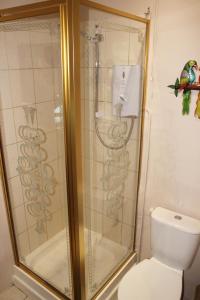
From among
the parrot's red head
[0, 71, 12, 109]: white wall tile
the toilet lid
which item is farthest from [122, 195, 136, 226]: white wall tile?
[0, 71, 12, 109]: white wall tile

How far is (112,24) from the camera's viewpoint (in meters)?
1.46

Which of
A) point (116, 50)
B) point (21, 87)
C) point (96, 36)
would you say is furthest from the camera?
point (21, 87)

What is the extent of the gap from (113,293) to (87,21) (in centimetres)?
191

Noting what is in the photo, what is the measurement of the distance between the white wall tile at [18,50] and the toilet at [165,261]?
1.39 metres

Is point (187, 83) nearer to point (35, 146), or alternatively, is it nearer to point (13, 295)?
point (35, 146)

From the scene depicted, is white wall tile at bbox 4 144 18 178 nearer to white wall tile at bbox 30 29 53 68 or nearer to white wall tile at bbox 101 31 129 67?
white wall tile at bbox 30 29 53 68

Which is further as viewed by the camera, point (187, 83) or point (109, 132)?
point (109, 132)

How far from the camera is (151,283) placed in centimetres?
158

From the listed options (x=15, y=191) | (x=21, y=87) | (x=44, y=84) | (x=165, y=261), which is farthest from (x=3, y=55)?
(x=165, y=261)

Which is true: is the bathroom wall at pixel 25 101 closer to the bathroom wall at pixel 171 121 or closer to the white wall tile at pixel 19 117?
the white wall tile at pixel 19 117

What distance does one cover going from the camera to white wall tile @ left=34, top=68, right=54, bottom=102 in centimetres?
147

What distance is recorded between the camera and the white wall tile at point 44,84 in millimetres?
1473

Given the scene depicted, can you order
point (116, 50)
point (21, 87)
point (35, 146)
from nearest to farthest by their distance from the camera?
point (116, 50) < point (21, 87) < point (35, 146)

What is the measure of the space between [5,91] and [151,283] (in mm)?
1626
